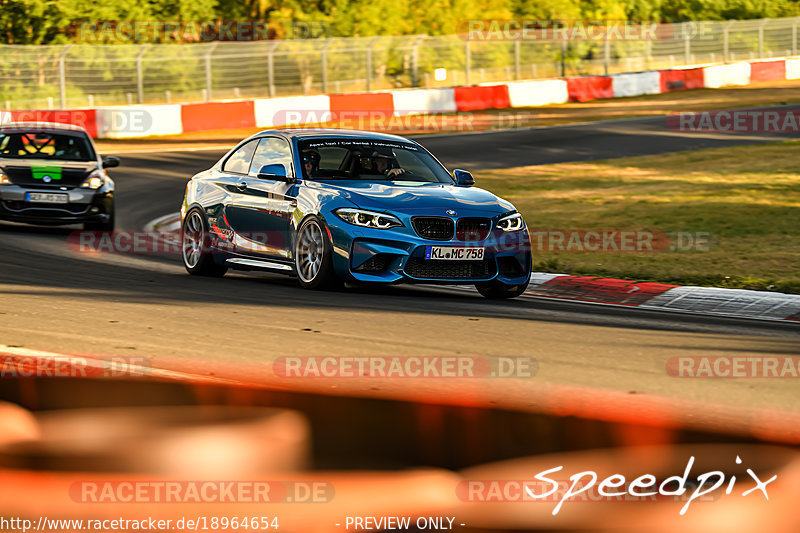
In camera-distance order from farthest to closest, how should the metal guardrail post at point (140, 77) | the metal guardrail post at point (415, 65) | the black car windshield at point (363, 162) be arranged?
1. the metal guardrail post at point (415, 65)
2. the metal guardrail post at point (140, 77)
3. the black car windshield at point (363, 162)

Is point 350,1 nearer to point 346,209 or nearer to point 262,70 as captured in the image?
point 262,70

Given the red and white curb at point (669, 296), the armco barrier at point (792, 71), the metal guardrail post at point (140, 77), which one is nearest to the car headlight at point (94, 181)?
the red and white curb at point (669, 296)

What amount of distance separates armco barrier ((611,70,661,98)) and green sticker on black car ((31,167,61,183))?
2862 cm

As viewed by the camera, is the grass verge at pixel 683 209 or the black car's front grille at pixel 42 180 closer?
the grass verge at pixel 683 209

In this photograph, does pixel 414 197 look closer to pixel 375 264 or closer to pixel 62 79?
pixel 375 264

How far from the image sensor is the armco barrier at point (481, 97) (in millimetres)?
38431

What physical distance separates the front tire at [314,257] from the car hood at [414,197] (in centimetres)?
40

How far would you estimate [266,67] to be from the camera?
128 feet

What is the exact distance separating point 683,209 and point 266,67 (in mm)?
23539

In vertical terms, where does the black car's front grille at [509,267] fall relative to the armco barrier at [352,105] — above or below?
below

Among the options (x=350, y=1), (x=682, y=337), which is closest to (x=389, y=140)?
(x=682, y=337)

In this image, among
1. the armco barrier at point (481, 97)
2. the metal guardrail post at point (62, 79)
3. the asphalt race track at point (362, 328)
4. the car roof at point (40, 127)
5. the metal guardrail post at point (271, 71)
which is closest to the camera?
the asphalt race track at point (362, 328)

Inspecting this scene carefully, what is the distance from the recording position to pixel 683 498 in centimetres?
411

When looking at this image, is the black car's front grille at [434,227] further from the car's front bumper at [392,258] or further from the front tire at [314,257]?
the front tire at [314,257]
